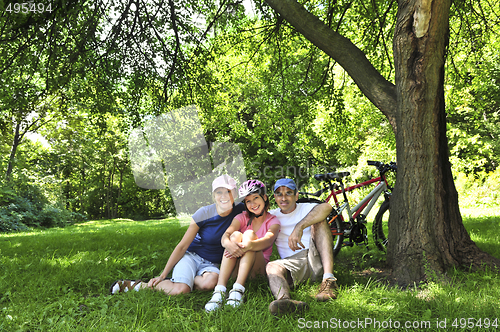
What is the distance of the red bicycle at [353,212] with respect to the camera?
4.52 meters

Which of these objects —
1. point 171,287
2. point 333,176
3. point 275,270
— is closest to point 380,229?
point 333,176

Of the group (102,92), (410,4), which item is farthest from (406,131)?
(102,92)

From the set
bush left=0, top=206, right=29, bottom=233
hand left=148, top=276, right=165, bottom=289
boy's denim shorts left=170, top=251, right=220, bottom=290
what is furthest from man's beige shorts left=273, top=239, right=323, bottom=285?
bush left=0, top=206, right=29, bottom=233

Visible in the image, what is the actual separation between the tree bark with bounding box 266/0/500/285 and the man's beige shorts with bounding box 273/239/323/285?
0.81 m

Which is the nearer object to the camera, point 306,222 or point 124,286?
point 306,222

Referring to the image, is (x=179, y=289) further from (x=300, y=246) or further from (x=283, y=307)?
(x=300, y=246)

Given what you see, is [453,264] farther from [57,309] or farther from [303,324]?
[57,309]

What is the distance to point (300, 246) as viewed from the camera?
3137mm

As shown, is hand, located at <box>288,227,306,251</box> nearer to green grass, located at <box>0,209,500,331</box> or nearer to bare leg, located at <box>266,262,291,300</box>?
bare leg, located at <box>266,262,291,300</box>

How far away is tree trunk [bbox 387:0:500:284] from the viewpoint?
3041 millimetres

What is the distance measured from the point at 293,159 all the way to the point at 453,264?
641 inches

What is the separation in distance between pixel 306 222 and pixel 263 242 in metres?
0.46

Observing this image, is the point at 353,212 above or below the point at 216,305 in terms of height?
above

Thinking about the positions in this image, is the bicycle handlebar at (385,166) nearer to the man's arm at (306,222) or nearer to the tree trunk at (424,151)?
the tree trunk at (424,151)
